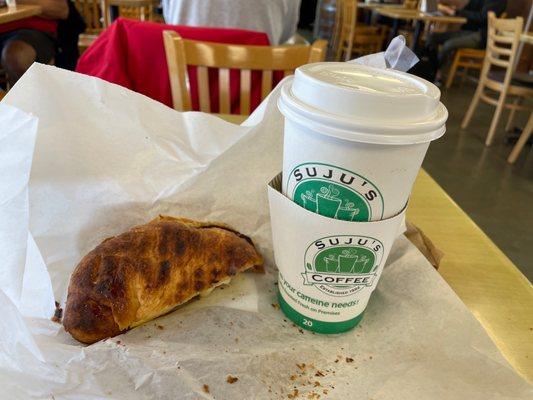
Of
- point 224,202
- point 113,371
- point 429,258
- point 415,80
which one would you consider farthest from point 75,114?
point 429,258

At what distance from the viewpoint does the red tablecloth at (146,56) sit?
1.56 m

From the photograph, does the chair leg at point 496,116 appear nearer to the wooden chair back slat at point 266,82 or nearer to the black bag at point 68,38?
the wooden chair back slat at point 266,82

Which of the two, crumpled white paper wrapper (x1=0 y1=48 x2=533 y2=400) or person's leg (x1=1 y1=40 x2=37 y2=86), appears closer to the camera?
crumpled white paper wrapper (x1=0 y1=48 x2=533 y2=400)

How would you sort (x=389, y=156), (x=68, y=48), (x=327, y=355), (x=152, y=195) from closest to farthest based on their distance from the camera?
(x=389, y=156)
(x=327, y=355)
(x=152, y=195)
(x=68, y=48)

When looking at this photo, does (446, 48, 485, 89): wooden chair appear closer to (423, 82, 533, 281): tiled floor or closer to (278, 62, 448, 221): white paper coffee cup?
(423, 82, 533, 281): tiled floor

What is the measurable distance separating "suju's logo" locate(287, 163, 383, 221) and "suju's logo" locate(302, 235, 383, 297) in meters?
0.03

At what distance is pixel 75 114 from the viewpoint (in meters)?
0.70

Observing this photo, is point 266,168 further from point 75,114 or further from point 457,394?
point 457,394

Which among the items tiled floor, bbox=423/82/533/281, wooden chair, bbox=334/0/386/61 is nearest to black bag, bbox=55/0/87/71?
tiled floor, bbox=423/82/533/281

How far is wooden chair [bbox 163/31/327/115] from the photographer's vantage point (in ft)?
4.13

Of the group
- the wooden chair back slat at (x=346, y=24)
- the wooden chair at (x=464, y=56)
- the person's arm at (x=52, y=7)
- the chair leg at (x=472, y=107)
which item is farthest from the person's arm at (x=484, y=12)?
the person's arm at (x=52, y=7)

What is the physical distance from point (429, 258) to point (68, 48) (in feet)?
10.6

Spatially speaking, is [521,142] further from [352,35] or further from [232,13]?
[352,35]

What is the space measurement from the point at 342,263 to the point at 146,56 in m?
1.39
